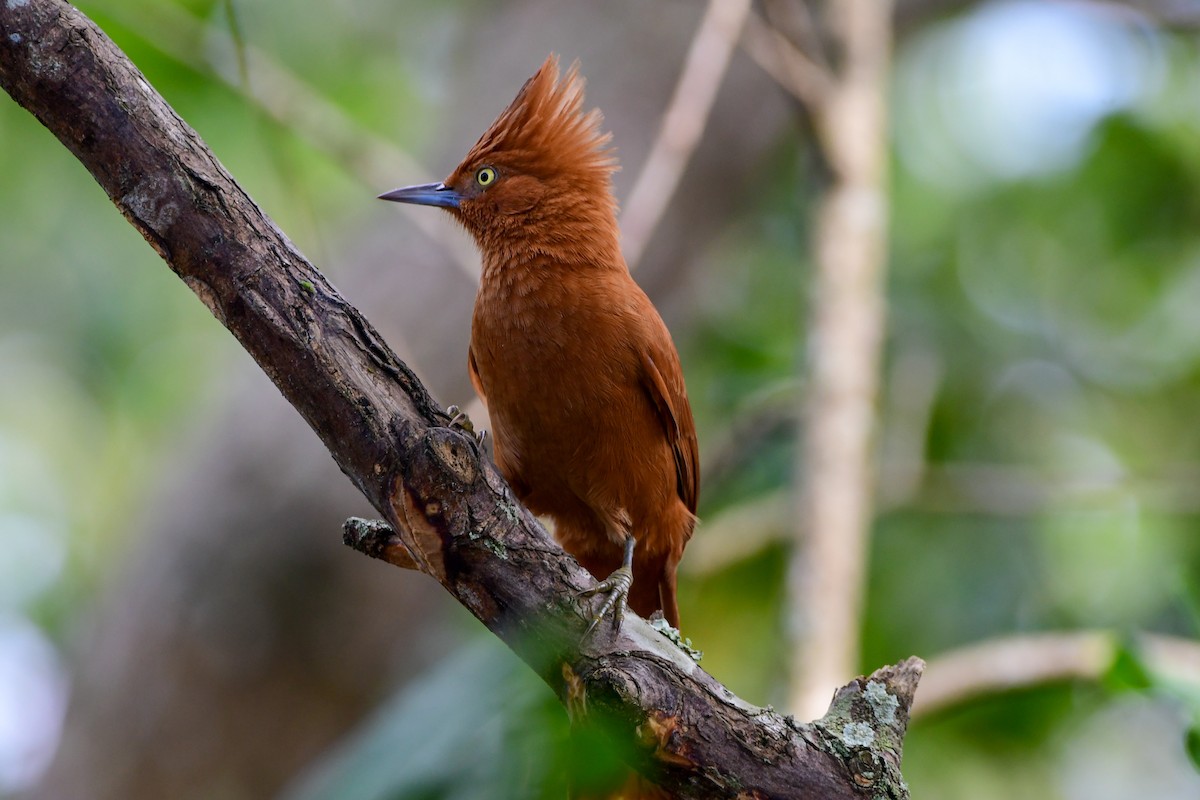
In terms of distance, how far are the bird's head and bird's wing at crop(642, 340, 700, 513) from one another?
46cm

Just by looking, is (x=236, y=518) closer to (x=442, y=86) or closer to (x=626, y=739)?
(x=626, y=739)

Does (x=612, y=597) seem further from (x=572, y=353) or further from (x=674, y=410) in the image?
(x=674, y=410)

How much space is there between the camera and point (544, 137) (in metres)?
4.11

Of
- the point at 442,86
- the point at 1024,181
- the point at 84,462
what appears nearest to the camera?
the point at 1024,181

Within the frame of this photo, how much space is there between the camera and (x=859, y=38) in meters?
5.88

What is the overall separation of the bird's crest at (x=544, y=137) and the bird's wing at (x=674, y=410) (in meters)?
0.71

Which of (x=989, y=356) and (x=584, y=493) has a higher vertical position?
(x=989, y=356)

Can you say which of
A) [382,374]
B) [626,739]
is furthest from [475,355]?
[626,739]

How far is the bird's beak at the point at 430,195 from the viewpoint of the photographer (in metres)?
4.08

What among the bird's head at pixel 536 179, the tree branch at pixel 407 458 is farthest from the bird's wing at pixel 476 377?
the tree branch at pixel 407 458

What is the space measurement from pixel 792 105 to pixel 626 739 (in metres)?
3.80

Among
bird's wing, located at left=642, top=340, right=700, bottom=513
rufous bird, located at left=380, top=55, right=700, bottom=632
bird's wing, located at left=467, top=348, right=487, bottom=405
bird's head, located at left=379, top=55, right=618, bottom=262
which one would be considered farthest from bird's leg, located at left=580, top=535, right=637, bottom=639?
bird's head, located at left=379, top=55, right=618, bottom=262

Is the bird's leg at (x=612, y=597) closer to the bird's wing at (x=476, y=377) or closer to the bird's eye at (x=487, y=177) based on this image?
the bird's wing at (x=476, y=377)

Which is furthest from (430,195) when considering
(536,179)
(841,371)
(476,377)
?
(841,371)
